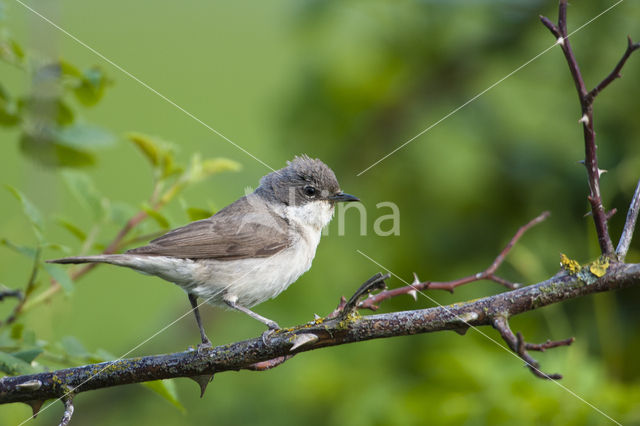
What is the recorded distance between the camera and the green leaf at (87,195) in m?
3.17

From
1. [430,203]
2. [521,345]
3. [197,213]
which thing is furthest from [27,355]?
[430,203]

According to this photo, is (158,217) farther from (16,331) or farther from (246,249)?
(246,249)

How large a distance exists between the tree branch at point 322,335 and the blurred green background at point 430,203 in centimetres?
79

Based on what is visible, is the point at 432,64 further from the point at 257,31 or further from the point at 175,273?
the point at 257,31

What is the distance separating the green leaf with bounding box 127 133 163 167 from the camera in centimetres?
324

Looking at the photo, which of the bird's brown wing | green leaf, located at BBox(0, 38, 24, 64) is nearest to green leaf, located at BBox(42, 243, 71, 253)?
the bird's brown wing

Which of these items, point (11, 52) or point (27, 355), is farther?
point (11, 52)

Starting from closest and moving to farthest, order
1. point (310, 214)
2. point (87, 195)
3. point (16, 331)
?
point (16, 331) → point (87, 195) → point (310, 214)

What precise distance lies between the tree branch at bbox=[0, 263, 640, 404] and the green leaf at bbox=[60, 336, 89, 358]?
253 mm

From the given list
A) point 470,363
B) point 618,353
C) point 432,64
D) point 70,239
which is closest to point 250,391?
point 470,363

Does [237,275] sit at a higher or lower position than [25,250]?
higher

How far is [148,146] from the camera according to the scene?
331 cm

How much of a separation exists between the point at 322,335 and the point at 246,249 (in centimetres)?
167

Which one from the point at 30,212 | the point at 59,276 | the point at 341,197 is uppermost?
the point at 341,197
